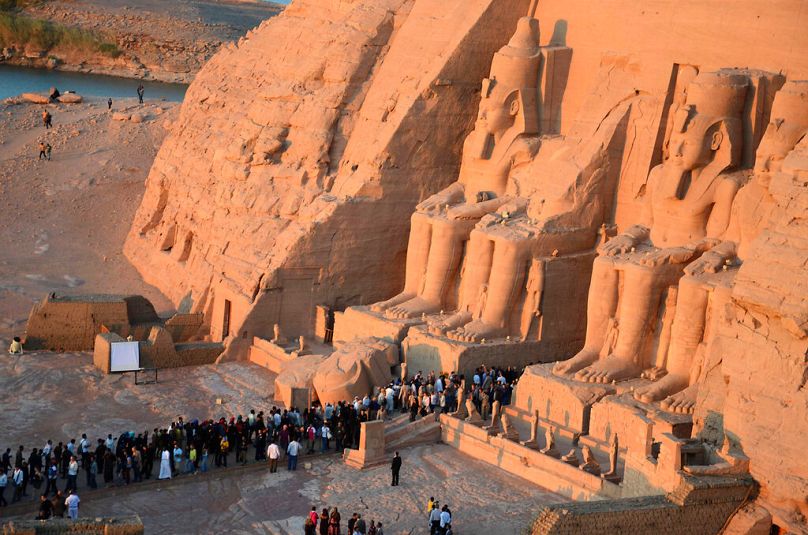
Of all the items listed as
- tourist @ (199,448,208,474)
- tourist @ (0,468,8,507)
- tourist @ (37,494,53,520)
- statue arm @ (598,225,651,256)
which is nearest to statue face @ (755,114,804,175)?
statue arm @ (598,225,651,256)

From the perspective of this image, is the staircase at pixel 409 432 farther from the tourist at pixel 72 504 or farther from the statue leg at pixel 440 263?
the tourist at pixel 72 504

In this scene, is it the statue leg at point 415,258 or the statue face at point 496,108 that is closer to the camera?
the statue leg at point 415,258

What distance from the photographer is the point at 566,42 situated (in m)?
26.9

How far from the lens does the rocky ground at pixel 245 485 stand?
1981cm

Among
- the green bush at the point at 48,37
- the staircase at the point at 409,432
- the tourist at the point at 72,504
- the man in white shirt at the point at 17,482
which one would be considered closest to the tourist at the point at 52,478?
the man in white shirt at the point at 17,482

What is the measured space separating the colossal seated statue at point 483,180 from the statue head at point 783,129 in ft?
17.6

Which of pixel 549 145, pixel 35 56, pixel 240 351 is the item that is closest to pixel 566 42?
pixel 549 145

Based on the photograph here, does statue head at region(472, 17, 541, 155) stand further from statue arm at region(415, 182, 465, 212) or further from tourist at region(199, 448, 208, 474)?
tourist at region(199, 448, 208, 474)

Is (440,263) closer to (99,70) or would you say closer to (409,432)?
(409,432)

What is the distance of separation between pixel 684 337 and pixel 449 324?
4336 millimetres

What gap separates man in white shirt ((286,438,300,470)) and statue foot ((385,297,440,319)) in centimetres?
483

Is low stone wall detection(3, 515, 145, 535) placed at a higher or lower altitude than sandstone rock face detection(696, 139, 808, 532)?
lower

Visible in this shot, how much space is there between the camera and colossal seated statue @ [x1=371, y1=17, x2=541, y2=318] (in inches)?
1025

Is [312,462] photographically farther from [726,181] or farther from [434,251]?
[726,181]
